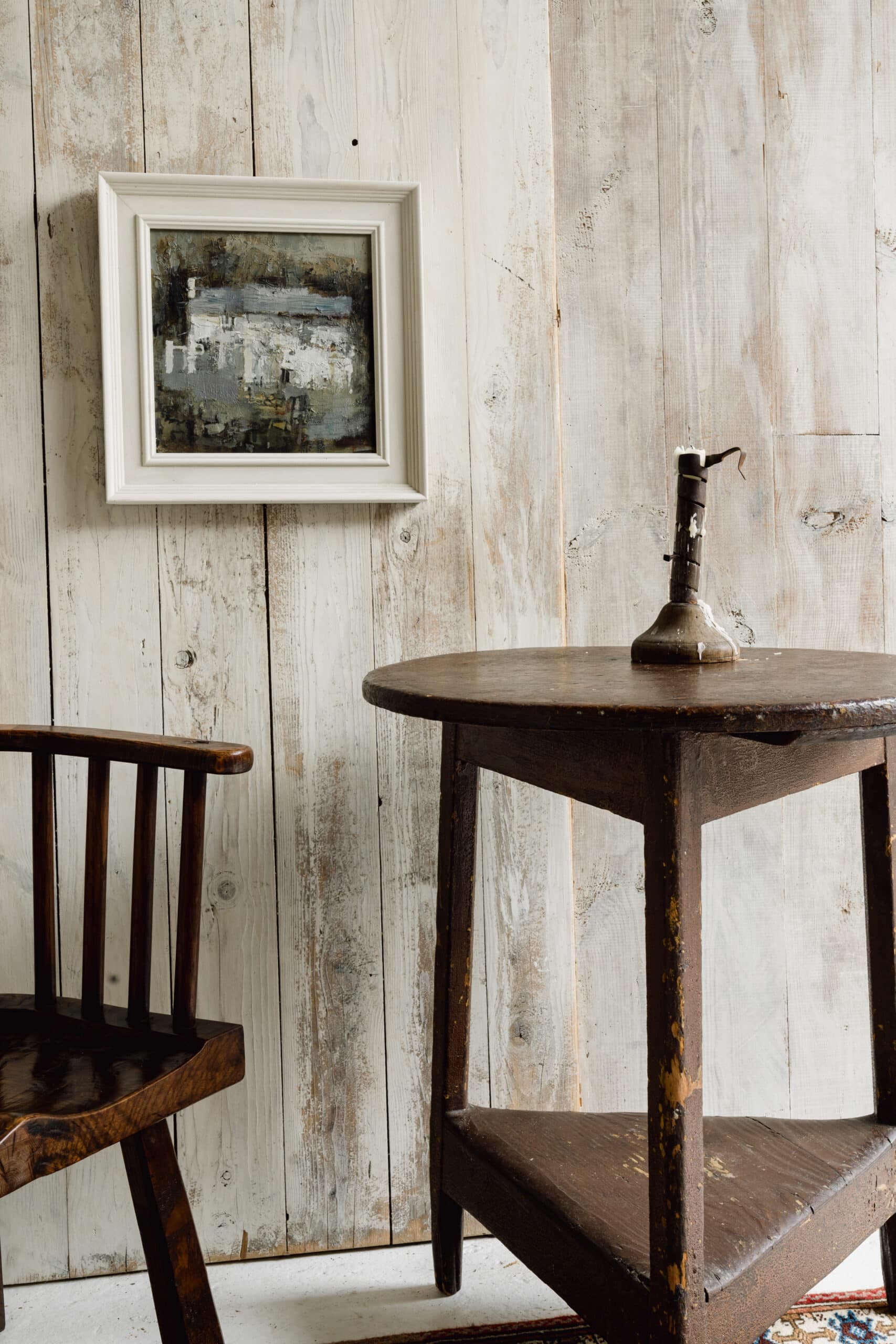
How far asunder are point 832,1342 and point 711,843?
678mm

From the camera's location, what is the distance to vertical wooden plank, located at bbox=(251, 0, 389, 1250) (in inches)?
58.3

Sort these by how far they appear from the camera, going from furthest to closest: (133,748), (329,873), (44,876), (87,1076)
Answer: (329,873), (44,876), (133,748), (87,1076)

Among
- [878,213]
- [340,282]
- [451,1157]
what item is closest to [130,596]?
[340,282]

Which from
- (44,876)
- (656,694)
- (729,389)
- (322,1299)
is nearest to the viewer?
(656,694)

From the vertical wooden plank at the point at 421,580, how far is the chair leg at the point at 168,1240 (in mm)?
501

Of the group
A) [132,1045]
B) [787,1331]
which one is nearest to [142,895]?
[132,1045]

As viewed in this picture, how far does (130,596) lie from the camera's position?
1.45 metres

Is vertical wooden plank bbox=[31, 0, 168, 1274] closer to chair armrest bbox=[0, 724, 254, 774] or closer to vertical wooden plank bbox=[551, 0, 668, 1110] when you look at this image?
chair armrest bbox=[0, 724, 254, 774]

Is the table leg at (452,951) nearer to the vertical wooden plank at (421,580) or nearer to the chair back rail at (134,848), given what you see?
the vertical wooden plank at (421,580)

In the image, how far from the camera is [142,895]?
1.13m

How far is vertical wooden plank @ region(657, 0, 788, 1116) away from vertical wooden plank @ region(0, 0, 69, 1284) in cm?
96

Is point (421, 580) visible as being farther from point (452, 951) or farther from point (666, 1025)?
point (666, 1025)

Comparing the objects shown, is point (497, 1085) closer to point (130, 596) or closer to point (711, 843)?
point (711, 843)

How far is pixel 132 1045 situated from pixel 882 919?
0.88 meters
